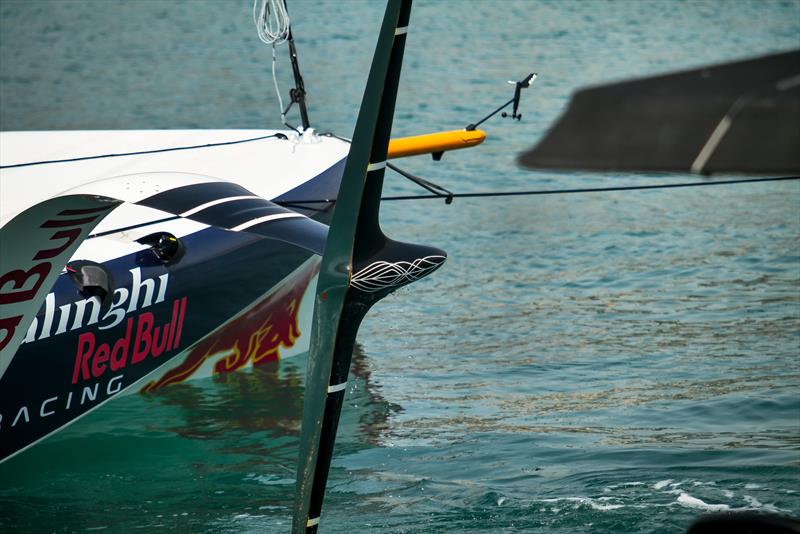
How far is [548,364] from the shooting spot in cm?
1030

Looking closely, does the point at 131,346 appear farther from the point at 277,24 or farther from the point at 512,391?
the point at 277,24

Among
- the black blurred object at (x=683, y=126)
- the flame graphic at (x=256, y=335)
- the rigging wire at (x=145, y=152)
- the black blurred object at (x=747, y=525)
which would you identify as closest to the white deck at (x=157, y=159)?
the rigging wire at (x=145, y=152)

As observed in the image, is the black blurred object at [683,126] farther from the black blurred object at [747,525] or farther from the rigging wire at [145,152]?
the rigging wire at [145,152]

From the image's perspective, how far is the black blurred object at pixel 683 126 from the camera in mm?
2730

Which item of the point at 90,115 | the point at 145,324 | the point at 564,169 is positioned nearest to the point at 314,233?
the point at 145,324

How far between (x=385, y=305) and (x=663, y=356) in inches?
117

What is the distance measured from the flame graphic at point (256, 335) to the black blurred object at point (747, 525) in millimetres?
A: 5672

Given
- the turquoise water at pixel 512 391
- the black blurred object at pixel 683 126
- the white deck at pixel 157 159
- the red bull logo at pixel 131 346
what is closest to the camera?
the black blurred object at pixel 683 126

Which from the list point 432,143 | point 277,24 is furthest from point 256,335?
point 277,24

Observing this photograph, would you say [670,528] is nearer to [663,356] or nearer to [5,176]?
[663,356]

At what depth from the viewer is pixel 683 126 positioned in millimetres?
2844

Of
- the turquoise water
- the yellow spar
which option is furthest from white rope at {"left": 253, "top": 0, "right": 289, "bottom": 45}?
the turquoise water

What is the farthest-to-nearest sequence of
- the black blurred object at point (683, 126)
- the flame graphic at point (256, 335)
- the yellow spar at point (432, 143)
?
the yellow spar at point (432, 143) → the flame graphic at point (256, 335) → the black blurred object at point (683, 126)

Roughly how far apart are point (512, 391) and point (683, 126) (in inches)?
274
